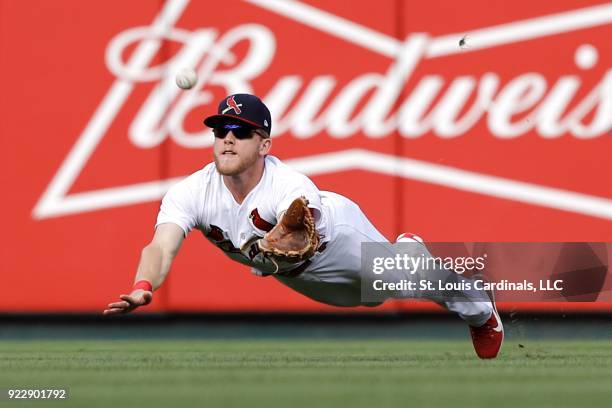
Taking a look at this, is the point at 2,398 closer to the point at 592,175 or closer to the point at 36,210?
the point at 36,210

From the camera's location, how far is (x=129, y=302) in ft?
16.3

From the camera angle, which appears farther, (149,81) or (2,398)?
(149,81)

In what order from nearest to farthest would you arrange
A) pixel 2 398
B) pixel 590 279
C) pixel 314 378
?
pixel 2 398 → pixel 314 378 → pixel 590 279

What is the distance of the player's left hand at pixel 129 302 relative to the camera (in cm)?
489

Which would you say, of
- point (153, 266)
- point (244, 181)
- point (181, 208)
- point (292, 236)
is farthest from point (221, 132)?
point (153, 266)

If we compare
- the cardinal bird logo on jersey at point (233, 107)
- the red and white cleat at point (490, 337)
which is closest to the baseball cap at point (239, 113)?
the cardinal bird logo on jersey at point (233, 107)

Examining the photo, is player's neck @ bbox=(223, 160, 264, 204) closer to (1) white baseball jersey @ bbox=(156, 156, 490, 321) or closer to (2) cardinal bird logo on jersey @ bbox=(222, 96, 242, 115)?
(1) white baseball jersey @ bbox=(156, 156, 490, 321)

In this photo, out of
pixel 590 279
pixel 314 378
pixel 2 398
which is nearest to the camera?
pixel 2 398

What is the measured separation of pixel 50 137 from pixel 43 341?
1608mm

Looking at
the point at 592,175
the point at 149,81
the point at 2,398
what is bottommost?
the point at 2,398

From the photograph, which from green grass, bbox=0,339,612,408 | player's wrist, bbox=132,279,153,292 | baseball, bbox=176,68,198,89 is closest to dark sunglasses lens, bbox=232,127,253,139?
player's wrist, bbox=132,279,153,292

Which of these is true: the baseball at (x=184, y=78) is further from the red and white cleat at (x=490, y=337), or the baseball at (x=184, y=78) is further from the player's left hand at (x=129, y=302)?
the player's left hand at (x=129, y=302)

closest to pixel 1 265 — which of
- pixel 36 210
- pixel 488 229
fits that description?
pixel 36 210

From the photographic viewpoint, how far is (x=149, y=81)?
9.73 m
